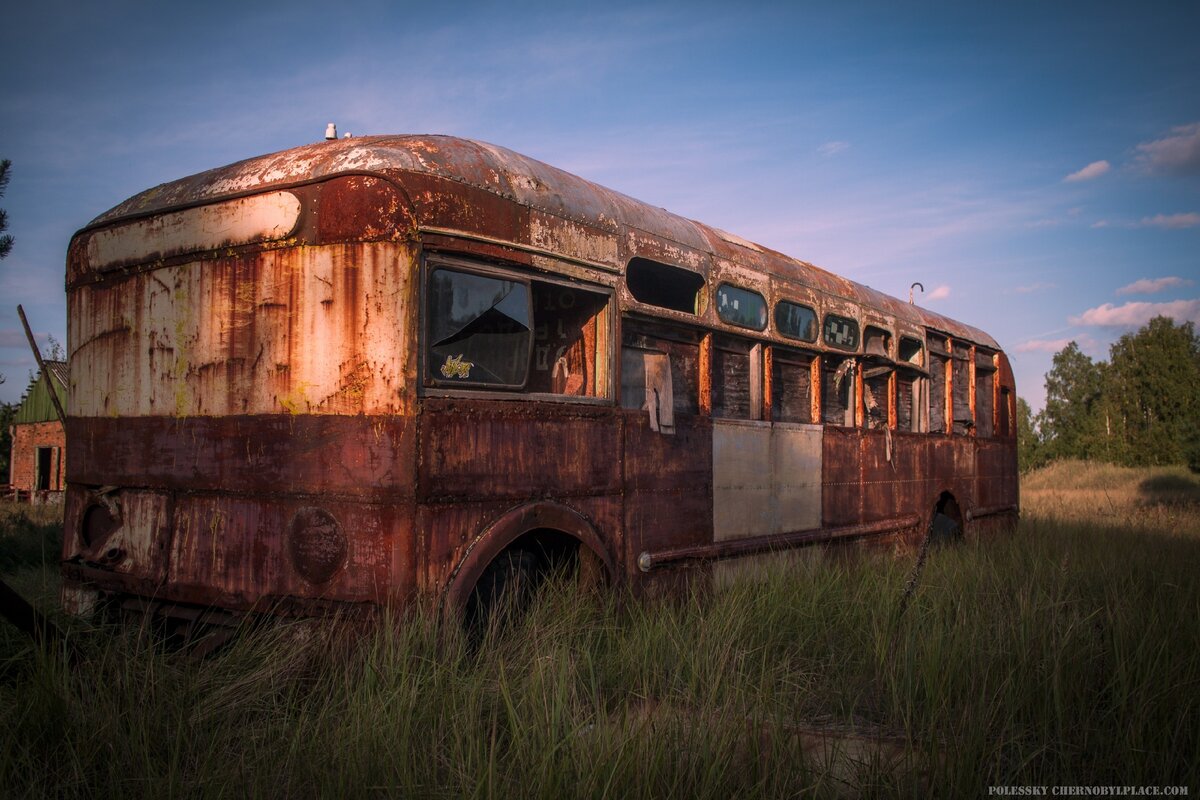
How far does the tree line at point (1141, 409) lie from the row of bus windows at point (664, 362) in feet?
97.2

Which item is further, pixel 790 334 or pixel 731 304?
pixel 790 334

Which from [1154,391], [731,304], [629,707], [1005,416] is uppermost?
[1154,391]

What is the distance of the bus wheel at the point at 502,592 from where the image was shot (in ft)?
11.5

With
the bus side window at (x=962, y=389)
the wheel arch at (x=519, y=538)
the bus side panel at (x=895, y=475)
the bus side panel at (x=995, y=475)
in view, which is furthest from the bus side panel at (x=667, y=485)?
the bus side panel at (x=995, y=475)

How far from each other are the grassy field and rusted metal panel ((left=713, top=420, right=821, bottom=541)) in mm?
830

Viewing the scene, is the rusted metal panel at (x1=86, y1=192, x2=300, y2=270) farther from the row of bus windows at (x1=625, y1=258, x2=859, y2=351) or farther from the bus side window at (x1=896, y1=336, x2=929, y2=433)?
the bus side window at (x1=896, y1=336, x2=929, y2=433)

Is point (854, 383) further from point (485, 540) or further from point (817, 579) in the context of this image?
point (485, 540)

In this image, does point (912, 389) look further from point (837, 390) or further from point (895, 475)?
point (837, 390)

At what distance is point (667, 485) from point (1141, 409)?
43105 mm

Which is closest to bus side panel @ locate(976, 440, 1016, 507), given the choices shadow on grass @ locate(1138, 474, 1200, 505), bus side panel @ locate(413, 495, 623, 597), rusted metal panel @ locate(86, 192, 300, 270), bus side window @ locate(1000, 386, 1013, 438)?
bus side window @ locate(1000, 386, 1013, 438)

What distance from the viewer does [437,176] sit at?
3430mm

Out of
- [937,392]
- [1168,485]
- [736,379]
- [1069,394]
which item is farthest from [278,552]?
[1069,394]

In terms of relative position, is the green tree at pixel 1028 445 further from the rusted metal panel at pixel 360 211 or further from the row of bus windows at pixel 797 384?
the rusted metal panel at pixel 360 211

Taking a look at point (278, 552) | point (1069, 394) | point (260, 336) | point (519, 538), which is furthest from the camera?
point (1069, 394)
